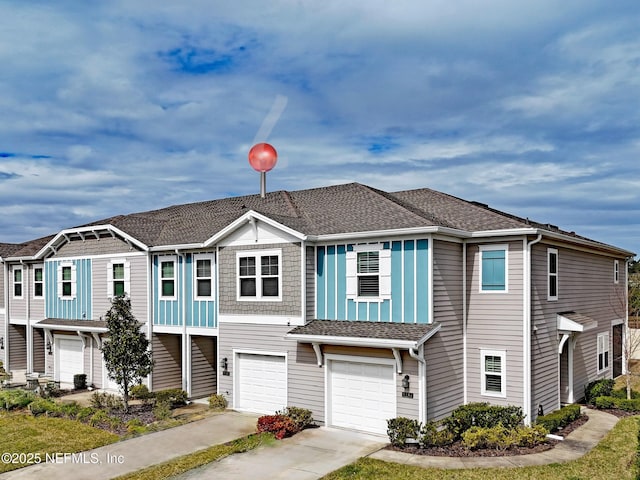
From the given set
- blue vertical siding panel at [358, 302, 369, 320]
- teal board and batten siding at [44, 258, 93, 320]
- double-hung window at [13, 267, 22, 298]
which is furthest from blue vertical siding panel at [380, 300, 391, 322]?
double-hung window at [13, 267, 22, 298]

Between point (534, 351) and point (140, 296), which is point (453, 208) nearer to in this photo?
point (534, 351)

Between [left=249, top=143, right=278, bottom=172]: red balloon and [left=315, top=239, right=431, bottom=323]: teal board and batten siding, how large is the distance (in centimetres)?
827

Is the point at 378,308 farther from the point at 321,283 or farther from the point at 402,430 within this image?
the point at 402,430

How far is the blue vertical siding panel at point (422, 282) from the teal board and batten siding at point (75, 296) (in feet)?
48.0

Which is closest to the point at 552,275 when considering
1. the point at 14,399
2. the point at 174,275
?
the point at 174,275

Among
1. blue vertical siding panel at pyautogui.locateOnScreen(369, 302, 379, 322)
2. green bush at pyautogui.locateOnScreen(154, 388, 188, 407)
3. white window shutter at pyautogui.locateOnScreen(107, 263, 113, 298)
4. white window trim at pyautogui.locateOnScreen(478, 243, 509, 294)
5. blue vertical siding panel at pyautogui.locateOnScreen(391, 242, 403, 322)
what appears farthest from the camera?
white window shutter at pyautogui.locateOnScreen(107, 263, 113, 298)

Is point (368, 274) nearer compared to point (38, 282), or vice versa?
point (368, 274)

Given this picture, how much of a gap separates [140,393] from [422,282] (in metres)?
11.0

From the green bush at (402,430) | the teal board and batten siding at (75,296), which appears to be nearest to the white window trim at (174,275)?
the teal board and batten siding at (75,296)

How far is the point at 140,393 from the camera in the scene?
19.9m

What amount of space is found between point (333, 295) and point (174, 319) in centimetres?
707

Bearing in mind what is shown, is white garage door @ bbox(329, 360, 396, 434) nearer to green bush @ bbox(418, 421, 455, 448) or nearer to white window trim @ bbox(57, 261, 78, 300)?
green bush @ bbox(418, 421, 455, 448)

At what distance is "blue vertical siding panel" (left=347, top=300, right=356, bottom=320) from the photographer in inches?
644

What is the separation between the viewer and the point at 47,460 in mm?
13844
